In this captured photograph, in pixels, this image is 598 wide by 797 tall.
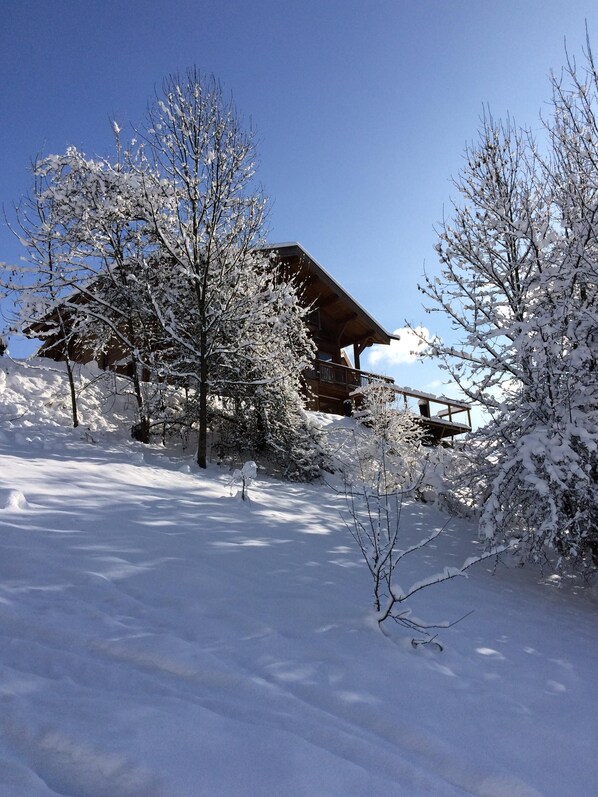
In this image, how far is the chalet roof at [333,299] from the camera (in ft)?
59.8

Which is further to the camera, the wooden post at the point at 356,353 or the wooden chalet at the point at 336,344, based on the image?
the wooden post at the point at 356,353

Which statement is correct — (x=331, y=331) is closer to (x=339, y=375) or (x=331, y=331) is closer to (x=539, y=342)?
(x=339, y=375)

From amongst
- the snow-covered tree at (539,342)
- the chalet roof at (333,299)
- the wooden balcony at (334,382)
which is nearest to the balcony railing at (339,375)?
the wooden balcony at (334,382)

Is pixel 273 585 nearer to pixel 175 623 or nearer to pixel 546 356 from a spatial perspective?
pixel 175 623

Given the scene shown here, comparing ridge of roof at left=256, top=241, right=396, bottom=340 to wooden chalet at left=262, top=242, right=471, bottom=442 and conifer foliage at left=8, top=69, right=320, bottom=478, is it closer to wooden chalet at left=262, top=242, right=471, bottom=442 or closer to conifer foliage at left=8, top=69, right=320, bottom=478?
wooden chalet at left=262, top=242, right=471, bottom=442

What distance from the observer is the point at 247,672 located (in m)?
2.72

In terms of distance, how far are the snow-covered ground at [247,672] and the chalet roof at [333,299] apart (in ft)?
45.8

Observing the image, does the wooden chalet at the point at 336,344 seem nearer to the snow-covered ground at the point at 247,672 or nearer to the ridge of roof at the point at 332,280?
the ridge of roof at the point at 332,280

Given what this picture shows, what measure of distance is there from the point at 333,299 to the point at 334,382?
3.93 meters

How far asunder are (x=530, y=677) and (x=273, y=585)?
1892 millimetres

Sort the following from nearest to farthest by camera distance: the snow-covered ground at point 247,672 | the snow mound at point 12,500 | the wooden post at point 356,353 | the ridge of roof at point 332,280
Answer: the snow-covered ground at point 247,672, the snow mound at point 12,500, the ridge of roof at point 332,280, the wooden post at point 356,353

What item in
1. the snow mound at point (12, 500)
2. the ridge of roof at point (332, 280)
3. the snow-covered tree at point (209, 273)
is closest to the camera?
the snow mound at point (12, 500)

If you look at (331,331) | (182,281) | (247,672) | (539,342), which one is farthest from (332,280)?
(247,672)

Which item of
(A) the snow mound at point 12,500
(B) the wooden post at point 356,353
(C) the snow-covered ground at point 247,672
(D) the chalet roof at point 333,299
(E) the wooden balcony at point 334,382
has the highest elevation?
(D) the chalet roof at point 333,299
